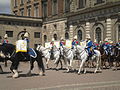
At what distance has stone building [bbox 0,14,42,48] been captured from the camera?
39.6 meters

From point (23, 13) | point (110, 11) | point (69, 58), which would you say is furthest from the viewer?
point (23, 13)

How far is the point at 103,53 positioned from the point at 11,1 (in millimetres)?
42695

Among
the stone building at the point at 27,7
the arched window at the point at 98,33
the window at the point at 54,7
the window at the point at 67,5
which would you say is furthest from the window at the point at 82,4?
the stone building at the point at 27,7

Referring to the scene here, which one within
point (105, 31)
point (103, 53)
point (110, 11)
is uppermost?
point (110, 11)

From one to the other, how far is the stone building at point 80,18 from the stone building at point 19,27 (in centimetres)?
136

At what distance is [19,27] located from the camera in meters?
41.8

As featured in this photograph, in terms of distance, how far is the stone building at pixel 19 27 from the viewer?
39.6 meters

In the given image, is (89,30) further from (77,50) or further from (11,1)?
(11,1)

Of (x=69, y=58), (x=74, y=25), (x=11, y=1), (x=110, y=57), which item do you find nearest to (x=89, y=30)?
(x=74, y=25)

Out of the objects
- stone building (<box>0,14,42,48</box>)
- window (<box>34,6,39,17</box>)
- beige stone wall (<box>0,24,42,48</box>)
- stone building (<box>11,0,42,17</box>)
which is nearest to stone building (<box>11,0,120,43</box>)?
stone building (<box>11,0,42,17</box>)

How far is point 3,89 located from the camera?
31.7 ft

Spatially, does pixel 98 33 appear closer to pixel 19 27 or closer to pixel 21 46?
pixel 19 27

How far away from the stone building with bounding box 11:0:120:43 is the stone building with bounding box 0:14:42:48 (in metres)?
1.36

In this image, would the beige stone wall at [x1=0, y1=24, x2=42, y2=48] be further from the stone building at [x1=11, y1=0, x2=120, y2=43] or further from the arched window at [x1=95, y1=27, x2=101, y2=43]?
the arched window at [x1=95, y1=27, x2=101, y2=43]
